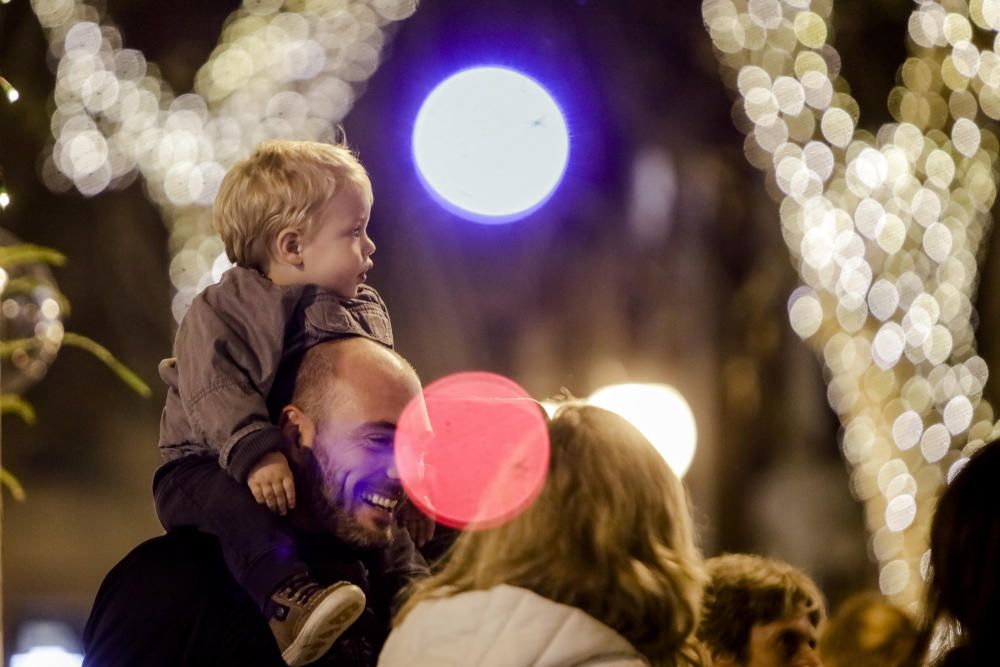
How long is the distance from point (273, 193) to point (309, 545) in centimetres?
81

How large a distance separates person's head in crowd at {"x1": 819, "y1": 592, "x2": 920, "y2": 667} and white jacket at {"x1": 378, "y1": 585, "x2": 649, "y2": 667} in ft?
8.12

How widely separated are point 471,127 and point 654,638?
8035mm

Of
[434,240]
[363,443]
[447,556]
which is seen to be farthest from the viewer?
[434,240]

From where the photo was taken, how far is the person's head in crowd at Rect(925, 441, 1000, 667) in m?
2.76

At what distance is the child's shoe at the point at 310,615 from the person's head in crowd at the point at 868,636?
266cm

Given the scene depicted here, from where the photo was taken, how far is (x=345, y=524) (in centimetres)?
302

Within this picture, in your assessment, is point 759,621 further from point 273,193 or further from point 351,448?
point 273,193

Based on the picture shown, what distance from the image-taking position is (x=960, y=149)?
9031 mm

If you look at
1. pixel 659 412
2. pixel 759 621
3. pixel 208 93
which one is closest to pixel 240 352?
pixel 759 621

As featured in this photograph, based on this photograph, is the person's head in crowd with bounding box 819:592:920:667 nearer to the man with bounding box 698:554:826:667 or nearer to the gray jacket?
the man with bounding box 698:554:826:667

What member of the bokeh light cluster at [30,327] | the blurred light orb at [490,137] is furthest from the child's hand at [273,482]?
the blurred light orb at [490,137]

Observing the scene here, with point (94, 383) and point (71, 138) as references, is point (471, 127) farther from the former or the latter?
point (94, 383)

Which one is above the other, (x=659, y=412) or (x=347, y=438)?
(x=347, y=438)

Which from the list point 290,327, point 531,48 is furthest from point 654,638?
point 531,48
